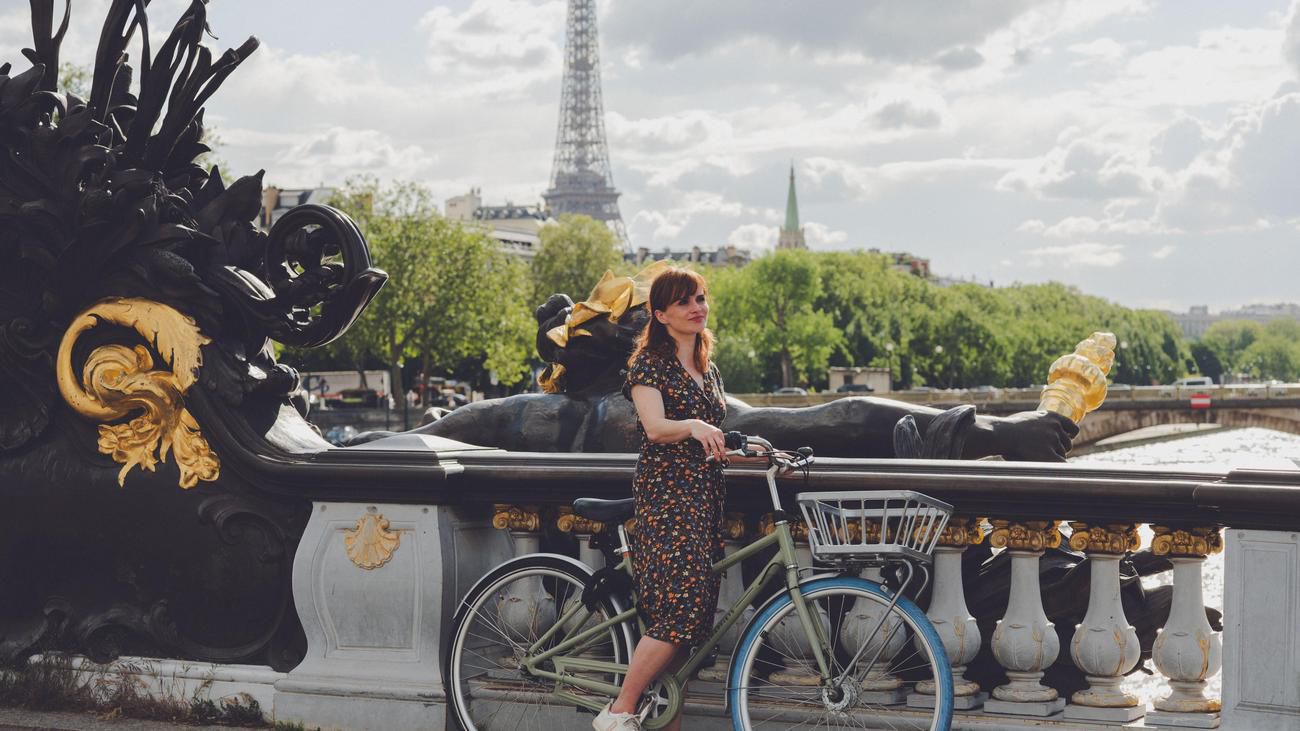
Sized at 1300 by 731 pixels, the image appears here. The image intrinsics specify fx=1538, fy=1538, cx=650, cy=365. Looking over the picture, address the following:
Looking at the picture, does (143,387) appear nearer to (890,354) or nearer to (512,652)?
(512,652)

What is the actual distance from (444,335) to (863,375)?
3965cm

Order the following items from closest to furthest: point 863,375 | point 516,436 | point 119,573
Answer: point 119,573 → point 516,436 → point 863,375

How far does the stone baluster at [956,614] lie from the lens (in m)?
4.98

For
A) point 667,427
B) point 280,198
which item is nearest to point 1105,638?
point 667,427

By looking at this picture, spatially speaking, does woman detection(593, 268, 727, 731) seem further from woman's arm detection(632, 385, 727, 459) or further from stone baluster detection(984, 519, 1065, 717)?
stone baluster detection(984, 519, 1065, 717)

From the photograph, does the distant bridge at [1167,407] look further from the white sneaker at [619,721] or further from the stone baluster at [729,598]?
the white sneaker at [619,721]

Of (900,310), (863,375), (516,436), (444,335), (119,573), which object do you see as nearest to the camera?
(119,573)

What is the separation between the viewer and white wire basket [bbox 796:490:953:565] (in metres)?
4.55

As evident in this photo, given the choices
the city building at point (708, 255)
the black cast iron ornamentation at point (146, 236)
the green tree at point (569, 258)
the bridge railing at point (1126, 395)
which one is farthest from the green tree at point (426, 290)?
the city building at point (708, 255)

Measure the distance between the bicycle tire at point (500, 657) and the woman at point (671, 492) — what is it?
0.36 meters

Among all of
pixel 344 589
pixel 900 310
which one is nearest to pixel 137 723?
pixel 344 589

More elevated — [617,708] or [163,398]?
[163,398]

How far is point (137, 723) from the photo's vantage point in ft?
19.1

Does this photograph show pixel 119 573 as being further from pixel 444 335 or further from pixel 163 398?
pixel 444 335
